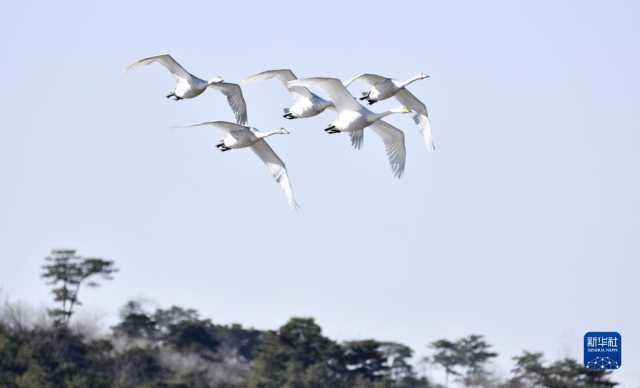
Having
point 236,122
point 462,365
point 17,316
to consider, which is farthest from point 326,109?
point 462,365

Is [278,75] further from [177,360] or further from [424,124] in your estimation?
[177,360]

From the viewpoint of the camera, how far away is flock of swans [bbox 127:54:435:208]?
54875 mm

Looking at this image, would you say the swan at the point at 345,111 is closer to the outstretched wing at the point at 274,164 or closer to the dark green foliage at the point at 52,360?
the outstretched wing at the point at 274,164

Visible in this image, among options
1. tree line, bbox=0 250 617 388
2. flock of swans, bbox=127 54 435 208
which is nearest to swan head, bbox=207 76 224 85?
flock of swans, bbox=127 54 435 208

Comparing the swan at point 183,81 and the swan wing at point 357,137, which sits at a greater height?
the swan at point 183,81

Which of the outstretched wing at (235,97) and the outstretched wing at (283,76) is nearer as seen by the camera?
the outstretched wing at (283,76)

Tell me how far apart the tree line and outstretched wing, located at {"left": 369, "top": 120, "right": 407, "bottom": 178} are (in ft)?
143

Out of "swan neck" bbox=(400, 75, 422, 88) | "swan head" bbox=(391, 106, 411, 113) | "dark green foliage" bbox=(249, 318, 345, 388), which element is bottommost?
"swan head" bbox=(391, 106, 411, 113)

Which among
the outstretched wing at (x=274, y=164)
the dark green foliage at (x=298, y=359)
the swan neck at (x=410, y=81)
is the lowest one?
the outstretched wing at (x=274, y=164)

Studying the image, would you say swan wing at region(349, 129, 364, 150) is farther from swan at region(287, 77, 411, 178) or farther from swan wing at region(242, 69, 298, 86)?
swan wing at region(242, 69, 298, 86)

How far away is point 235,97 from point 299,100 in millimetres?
3713

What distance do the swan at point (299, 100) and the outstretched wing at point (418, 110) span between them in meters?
4.79

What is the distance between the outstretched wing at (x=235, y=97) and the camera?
6016 cm

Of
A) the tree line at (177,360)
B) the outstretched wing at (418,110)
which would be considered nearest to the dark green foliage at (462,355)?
the tree line at (177,360)
